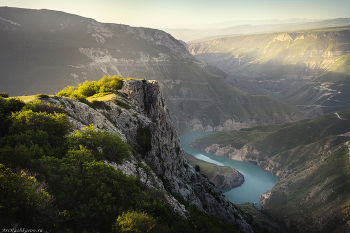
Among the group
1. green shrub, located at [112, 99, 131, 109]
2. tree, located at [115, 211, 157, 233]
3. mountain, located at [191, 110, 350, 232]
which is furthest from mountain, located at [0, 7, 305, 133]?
tree, located at [115, 211, 157, 233]

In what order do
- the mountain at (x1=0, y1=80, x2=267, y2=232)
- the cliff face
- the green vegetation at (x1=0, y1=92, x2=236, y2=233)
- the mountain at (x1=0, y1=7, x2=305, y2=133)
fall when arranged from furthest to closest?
the mountain at (x1=0, y1=7, x2=305, y2=133) → the cliff face → the mountain at (x1=0, y1=80, x2=267, y2=232) → the green vegetation at (x1=0, y1=92, x2=236, y2=233)

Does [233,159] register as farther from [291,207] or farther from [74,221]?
[74,221]

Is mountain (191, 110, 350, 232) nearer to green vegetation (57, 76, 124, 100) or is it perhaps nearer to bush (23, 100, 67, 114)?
green vegetation (57, 76, 124, 100)

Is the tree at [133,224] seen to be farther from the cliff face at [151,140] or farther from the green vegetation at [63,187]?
the cliff face at [151,140]

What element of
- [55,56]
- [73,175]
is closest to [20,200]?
[73,175]

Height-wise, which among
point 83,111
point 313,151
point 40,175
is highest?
point 83,111

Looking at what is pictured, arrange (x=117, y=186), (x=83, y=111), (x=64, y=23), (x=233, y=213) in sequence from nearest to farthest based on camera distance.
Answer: (x=117, y=186) < (x=83, y=111) < (x=233, y=213) < (x=64, y=23)

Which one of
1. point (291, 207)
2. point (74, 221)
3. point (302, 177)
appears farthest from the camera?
point (302, 177)

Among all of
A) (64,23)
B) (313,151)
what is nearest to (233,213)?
(313,151)
